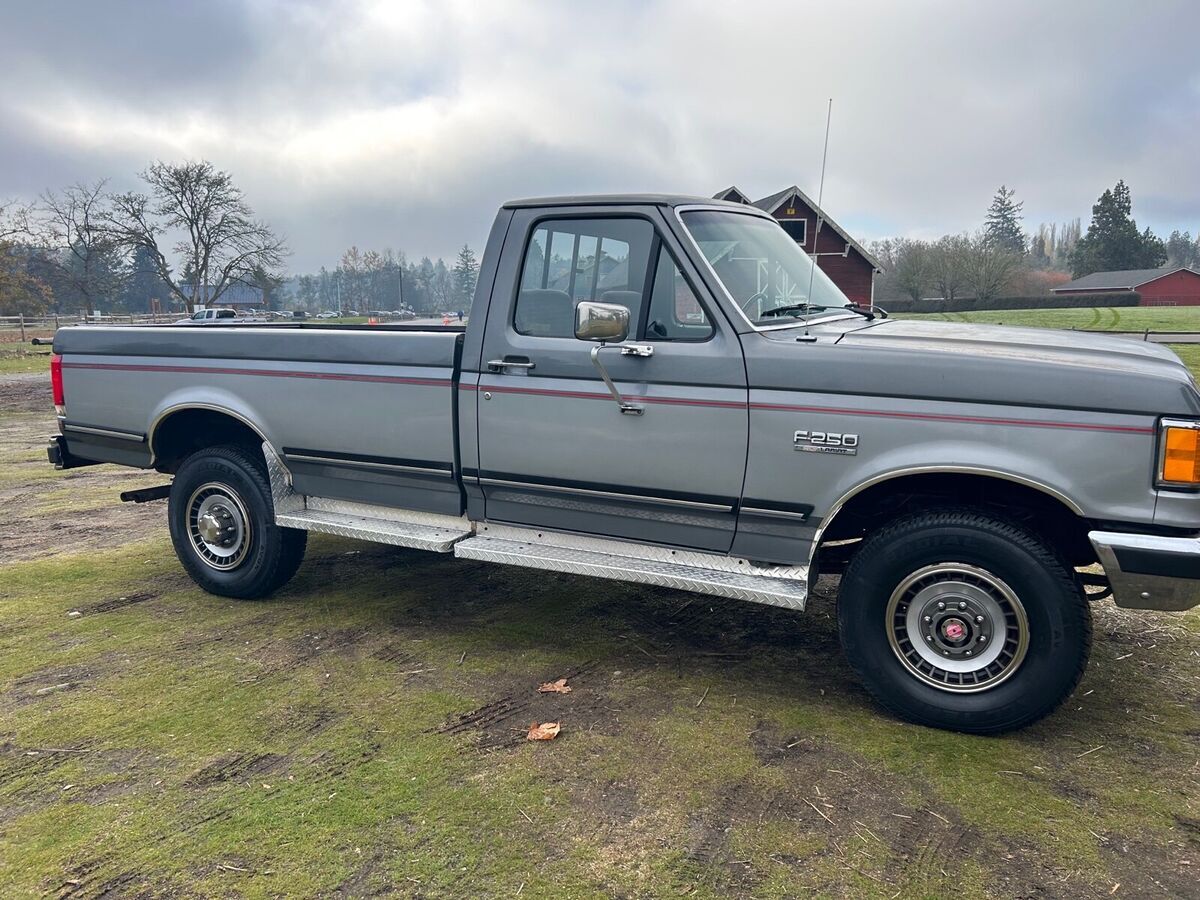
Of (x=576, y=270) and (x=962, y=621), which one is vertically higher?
(x=576, y=270)

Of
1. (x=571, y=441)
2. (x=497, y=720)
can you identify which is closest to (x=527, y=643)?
(x=497, y=720)

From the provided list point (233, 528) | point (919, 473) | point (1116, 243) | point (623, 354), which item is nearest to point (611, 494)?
point (623, 354)

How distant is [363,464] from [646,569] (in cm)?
187

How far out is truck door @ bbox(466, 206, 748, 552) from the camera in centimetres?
397

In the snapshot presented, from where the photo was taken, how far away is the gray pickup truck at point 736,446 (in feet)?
11.2

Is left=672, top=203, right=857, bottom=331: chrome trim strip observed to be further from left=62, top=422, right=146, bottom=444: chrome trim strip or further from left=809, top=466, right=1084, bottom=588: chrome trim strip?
left=62, top=422, right=146, bottom=444: chrome trim strip

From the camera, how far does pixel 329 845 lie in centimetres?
297

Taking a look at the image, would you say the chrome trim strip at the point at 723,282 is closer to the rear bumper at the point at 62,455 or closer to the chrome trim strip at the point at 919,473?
the chrome trim strip at the point at 919,473

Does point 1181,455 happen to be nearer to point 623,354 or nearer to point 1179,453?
point 1179,453

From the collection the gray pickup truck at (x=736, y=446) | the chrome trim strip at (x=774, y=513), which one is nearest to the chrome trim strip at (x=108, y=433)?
the gray pickup truck at (x=736, y=446)

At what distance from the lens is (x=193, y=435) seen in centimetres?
568

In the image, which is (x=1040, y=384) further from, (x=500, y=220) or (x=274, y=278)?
(x=274, y=278)

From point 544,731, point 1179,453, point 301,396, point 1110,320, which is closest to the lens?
point 1179,453

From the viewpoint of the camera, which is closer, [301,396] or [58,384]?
[301,396]
